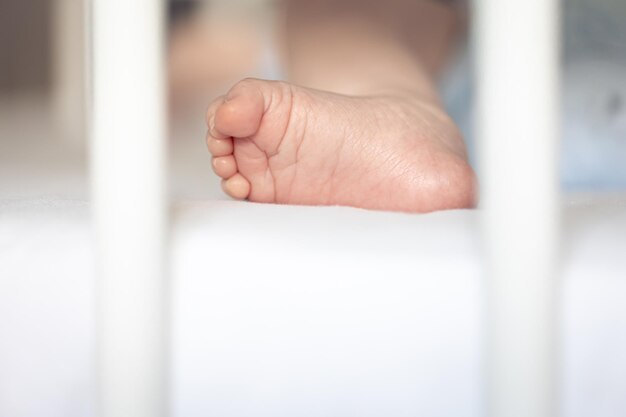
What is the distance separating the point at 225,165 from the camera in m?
0.59

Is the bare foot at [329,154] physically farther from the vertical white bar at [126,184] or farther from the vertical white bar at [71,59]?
the vertical white bar at [71,59]

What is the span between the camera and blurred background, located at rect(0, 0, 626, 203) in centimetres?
86

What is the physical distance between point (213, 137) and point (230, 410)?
221 mm

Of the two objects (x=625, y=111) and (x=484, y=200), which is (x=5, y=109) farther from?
(x=484, y=200)

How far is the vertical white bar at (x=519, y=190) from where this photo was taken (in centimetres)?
35

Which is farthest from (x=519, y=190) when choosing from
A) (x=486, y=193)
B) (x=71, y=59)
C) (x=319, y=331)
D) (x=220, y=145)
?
(x=71, y=59)

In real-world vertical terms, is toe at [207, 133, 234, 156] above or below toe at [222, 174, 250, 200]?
above

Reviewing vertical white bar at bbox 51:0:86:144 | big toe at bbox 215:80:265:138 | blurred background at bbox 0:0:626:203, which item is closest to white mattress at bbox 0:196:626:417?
big toe at bbox 215:80:265:138

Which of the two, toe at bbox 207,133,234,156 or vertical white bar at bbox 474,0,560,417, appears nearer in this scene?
vertical white bar at bbox 474,0,560,417

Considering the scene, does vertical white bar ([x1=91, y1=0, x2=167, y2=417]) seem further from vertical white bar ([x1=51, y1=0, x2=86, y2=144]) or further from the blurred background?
vertical white bar ([x1=51, y1=0, x2=86, y2=144])

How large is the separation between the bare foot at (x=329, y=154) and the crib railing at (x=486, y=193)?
0.51 feet

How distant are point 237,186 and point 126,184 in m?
0.23

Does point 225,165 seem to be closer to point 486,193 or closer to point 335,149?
point 335,149

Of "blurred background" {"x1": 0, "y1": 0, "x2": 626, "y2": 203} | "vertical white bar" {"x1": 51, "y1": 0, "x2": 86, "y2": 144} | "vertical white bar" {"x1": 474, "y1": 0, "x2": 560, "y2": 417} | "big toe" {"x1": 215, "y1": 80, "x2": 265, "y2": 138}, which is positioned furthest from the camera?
"vertical white bar" {"x1": 51, "y1": 0, "x2": 86, "y2": 144}
